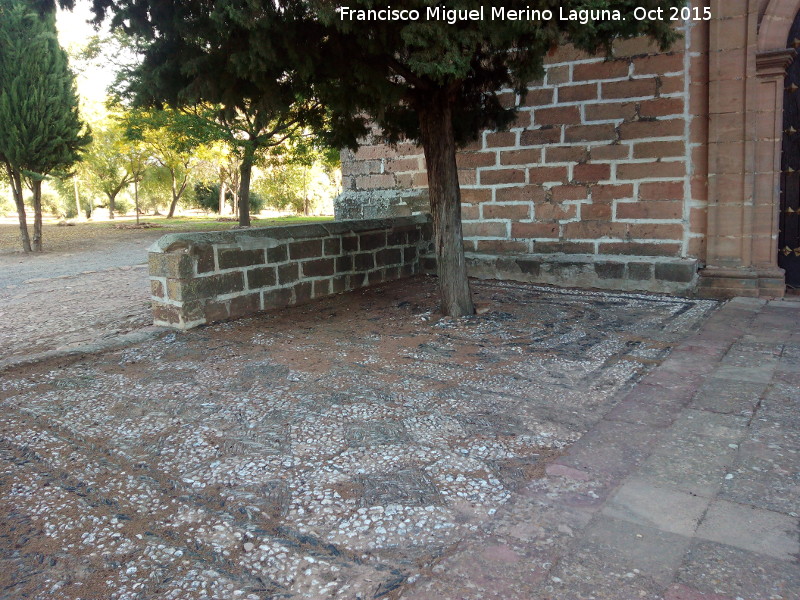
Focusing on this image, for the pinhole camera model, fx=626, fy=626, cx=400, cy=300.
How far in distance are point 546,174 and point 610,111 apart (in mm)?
931

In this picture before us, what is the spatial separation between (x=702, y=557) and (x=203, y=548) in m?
1.54

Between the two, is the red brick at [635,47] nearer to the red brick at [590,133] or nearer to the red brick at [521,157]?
the red brick at [590,133]

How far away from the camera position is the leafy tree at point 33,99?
13609 millimetres

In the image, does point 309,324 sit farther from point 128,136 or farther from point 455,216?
point 128,136

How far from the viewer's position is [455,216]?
208 inches

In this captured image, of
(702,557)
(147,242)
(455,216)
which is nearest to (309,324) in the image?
(455,216)

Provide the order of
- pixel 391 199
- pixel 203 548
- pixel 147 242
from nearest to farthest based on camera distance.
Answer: pixel 203 548 → pixel 391 199 → pixel 147 242

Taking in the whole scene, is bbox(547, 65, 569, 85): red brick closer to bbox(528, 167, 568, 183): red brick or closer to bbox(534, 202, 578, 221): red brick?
bbox(528, 167, 568, 183): red brick

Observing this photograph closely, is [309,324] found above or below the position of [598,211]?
below

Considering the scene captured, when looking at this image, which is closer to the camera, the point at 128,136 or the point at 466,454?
the point at 466,454

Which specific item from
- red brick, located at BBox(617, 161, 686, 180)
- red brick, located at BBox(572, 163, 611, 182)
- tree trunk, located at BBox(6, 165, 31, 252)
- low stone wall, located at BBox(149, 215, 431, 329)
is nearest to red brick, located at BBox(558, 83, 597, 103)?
red brick, located at BBox(572, 163, 611, 182)

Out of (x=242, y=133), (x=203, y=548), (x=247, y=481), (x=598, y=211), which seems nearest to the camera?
(x=203, y=548)

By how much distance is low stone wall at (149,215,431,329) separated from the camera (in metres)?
4.96

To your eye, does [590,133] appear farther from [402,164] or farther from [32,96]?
[32,96]
